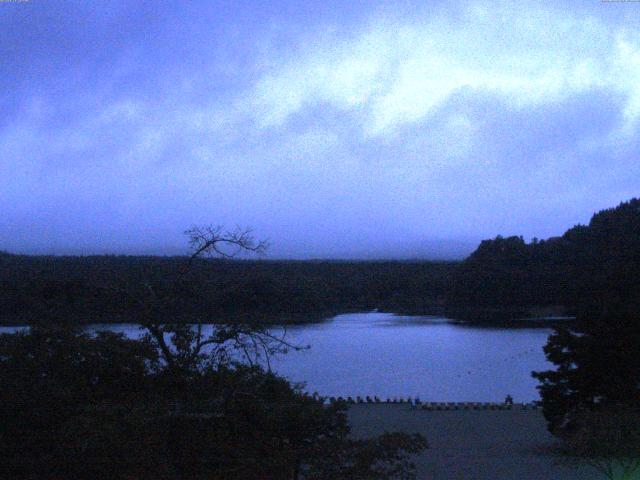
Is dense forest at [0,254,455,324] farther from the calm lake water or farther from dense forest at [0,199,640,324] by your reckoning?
the calm lake water

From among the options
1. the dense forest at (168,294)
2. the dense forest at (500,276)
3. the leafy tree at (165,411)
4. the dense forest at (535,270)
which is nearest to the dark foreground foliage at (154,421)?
the leafy tree at (165,411)

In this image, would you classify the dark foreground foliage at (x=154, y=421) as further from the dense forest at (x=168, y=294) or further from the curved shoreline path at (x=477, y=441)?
the curved shoreline path at (x=477, y=441)

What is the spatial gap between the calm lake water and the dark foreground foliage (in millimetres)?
13983

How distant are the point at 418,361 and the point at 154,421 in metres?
31.0

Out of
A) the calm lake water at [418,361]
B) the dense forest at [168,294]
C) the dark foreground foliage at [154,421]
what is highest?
the dense forest at [168,294]

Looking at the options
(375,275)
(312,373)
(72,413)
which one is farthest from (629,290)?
(375,275)

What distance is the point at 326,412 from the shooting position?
277 inches

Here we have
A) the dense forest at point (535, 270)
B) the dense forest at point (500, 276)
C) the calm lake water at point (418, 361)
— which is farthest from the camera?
the dense forest at point (535, 270)

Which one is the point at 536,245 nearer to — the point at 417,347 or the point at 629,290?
the point at 417,347

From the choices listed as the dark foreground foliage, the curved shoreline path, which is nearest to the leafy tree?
the dark foreground foliage

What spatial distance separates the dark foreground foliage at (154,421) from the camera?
6297 mm

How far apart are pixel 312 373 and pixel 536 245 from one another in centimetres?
3847

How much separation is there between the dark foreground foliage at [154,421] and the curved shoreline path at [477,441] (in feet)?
16.4

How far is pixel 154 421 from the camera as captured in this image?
6.52 meters
